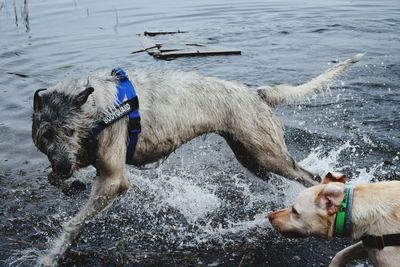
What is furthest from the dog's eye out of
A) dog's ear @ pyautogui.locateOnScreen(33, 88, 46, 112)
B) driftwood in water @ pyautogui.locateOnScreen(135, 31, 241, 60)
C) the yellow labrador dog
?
driftwood in water @ pyautogui.locateOnScreen(135, 31, 241, 60)

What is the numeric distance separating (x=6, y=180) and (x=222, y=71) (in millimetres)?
6022

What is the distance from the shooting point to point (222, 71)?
38.8 feet

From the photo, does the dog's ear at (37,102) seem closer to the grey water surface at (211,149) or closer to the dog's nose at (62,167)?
the dog's nose at (62,167)

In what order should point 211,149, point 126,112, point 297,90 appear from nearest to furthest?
1. point 126,112
2. point 297,90
3. point 211,149

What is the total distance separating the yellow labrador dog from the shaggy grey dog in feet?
4.60

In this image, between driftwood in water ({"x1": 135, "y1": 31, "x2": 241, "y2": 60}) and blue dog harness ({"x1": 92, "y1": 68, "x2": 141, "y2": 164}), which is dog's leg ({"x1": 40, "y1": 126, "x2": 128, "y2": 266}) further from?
driftwood in water ({"x1": 135, "y1": 31, "x2": 241, "y2": 60})

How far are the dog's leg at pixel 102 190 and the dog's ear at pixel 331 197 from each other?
6.55 ft

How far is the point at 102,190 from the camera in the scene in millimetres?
5078

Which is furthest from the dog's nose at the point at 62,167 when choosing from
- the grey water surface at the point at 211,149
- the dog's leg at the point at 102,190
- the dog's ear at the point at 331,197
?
the dog's ear at the point at 331,197

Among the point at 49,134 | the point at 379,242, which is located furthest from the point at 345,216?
the point at 49,134

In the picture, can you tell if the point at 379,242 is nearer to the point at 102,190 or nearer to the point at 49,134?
the point at 102,190

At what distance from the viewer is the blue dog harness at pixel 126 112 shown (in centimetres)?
494

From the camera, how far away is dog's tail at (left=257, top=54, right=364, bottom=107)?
6027 mm

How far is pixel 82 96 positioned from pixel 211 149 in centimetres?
395
